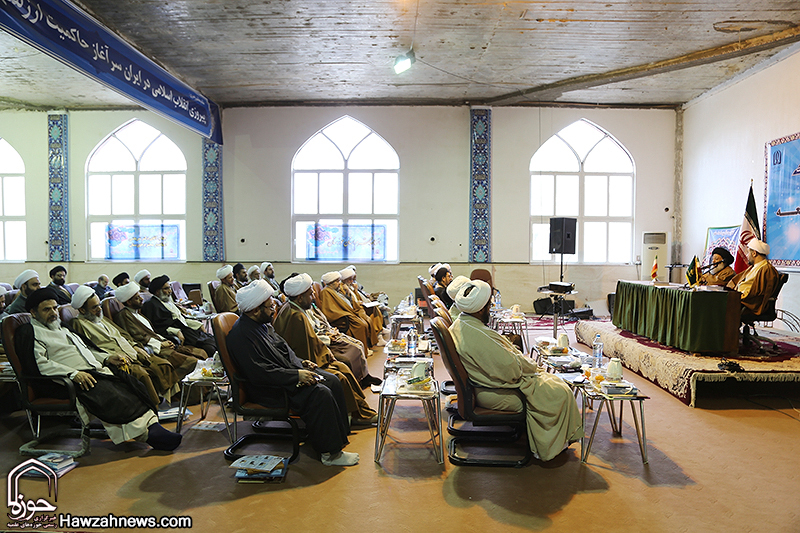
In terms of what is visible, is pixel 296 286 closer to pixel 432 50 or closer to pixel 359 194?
pixel 432 50

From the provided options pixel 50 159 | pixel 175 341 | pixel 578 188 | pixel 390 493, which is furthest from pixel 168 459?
pixel 50 159

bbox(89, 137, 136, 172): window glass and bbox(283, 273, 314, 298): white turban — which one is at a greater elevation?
bbox(89, 137, 136, 172): window glass

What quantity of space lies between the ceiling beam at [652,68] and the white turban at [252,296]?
24.8 feet


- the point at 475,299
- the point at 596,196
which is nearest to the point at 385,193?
the point at 596,196

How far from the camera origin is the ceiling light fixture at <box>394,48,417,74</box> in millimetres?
7184

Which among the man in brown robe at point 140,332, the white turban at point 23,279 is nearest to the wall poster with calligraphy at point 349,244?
the white turban at point 23,279

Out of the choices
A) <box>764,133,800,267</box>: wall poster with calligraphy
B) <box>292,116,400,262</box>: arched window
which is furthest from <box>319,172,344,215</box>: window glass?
<box>764,133,800,267</box>: wall poster with calligraphy

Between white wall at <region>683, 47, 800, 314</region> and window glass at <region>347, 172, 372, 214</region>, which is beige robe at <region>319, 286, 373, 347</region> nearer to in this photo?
window glass at <region>347, 172, 372, 214</region>

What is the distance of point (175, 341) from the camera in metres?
5.00

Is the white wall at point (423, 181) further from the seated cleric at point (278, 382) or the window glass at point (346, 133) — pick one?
the seated cleric at point (278, 382)

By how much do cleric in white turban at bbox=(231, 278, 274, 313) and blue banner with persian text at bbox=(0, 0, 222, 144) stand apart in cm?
352

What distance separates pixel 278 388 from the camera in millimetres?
3154

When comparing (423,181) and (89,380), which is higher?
(423,181)

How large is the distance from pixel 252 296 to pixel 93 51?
4.25 metres
